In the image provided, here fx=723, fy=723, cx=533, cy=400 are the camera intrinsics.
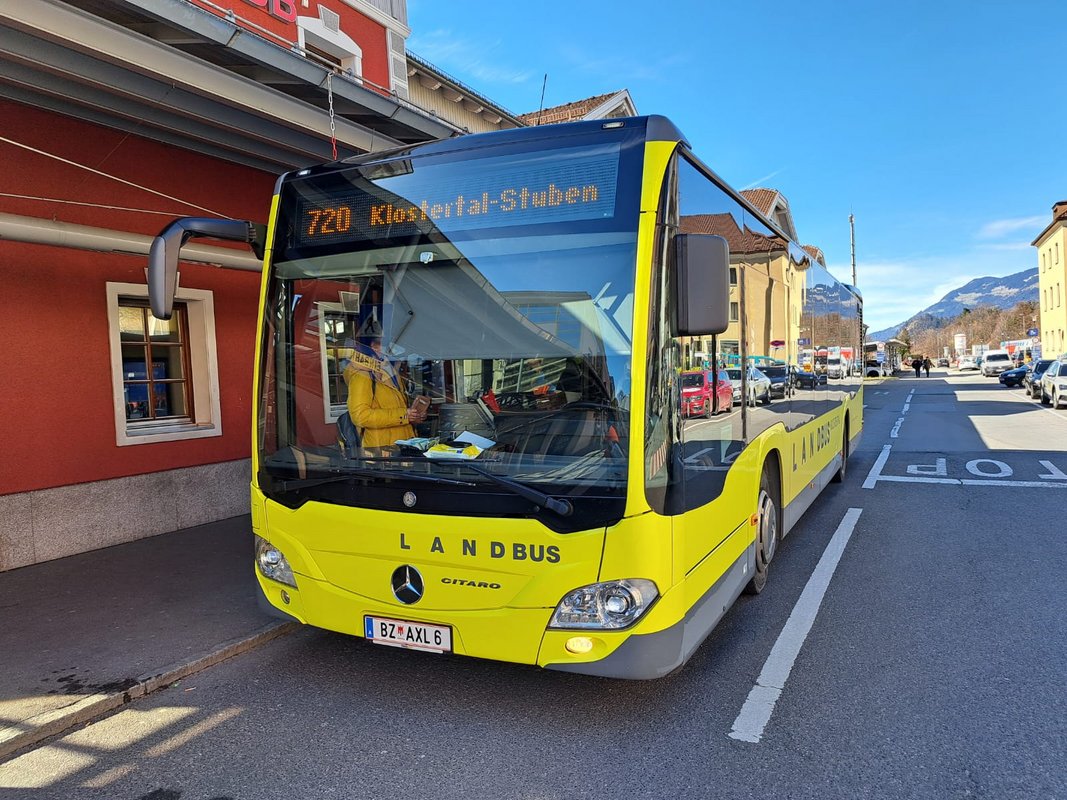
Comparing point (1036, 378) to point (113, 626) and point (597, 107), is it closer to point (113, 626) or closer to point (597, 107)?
point (597, 107)

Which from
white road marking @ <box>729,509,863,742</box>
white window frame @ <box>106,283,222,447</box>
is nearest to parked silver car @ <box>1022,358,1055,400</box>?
white road marking @ <box>729,509,863,742</box>

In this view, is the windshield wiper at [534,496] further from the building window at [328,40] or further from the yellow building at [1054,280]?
the yellow building at [1054,280]

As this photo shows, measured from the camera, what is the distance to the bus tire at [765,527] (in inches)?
203

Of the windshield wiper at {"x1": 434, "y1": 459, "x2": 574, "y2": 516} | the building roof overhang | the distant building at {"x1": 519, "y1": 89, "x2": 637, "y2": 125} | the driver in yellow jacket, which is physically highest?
the distant building at {"x1": 519, "y1": 89, "x2": 637, "y2": 125}

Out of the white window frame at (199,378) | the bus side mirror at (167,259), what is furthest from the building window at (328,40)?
the bus side mirror at (167,259)

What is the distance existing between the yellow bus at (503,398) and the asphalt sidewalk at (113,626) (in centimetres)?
101

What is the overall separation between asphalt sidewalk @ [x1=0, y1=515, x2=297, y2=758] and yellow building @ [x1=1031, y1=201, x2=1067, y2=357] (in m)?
Answer: 61.3

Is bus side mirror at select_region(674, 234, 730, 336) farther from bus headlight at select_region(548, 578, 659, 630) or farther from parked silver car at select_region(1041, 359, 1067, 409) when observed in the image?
parked silver car at select_region(1041, 359, 1067, 409)

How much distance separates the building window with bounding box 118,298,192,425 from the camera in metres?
7.59

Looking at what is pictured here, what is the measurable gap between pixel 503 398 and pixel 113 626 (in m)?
3.38

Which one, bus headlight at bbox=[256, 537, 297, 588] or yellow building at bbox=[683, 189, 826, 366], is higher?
yellow building at bbox=[683, 189, 826, 366]

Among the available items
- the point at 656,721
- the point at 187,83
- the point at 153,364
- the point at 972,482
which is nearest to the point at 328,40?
the point at 153,364

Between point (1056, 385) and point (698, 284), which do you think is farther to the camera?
point (1056, 385)

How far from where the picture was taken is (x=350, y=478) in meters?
3.72
